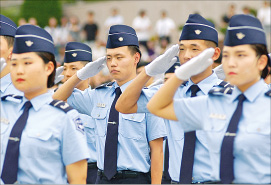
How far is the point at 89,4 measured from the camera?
3011 centimetres

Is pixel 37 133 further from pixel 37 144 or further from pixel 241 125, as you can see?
pixel 241 125

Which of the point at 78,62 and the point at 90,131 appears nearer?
the point at 90,131

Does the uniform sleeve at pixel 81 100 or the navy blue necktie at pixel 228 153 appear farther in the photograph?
the uniform sleeve at pixel 81 100

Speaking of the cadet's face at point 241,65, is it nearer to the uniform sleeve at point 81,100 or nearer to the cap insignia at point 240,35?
the cap insignia at point 240,35

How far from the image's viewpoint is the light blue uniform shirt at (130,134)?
5.69 m

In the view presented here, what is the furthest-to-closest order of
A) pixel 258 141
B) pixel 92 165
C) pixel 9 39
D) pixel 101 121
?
pixel 92 165
pixel 101 121
pixel 9 39
pixel 258 141

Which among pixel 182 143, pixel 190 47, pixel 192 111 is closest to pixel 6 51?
pixel 190 47

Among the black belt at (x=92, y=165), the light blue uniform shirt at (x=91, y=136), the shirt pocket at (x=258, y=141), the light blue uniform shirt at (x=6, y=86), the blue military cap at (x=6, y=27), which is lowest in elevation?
the black belt at (x=92, y=165)

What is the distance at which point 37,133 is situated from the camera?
4086 millimetres

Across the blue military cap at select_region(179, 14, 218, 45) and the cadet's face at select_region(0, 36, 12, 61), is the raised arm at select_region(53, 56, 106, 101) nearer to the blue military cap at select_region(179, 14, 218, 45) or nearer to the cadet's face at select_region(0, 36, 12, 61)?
the cadet's face at select_region(0, 36, 12, 61)

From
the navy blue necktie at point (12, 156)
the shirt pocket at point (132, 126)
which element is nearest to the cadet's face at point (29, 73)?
the navy blue necktie at point (12, 156)

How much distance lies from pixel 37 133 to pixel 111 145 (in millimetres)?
1698

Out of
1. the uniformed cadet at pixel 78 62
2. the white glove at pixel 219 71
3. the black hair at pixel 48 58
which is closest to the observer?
the black hair at pixel 48 58

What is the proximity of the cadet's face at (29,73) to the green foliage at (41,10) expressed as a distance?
924 inches
